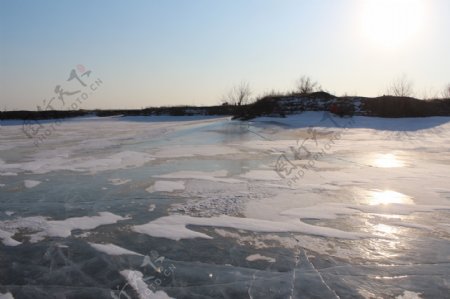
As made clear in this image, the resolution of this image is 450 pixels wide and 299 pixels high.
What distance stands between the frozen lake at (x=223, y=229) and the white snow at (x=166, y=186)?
0.05 feet

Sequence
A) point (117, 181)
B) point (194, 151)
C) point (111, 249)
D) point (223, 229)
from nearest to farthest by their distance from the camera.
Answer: point (111, 249) < point (223, 229) < point (117, 181) < point (194, 151)

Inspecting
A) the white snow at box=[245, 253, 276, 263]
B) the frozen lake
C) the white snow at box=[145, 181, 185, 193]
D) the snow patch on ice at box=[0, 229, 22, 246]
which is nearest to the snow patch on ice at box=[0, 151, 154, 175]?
the frozen lake

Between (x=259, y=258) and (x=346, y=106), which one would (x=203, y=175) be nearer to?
(x=259, y=258)

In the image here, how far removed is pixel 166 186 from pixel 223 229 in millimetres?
1909

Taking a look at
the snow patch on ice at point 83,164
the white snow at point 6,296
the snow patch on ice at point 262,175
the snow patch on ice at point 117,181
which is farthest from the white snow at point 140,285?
the snow patch on ice at point 83,164

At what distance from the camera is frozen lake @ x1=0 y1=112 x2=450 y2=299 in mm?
2574

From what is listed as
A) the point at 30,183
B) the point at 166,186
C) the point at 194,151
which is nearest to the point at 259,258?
the point at 166,186

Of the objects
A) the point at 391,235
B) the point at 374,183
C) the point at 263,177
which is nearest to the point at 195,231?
the point at 391,235

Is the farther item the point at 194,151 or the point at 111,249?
the point at 194,151

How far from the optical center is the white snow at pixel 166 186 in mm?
5160

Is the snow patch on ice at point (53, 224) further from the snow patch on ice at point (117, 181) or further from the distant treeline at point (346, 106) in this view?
the distant treeline at point (346, 106)

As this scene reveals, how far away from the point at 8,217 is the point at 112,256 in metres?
1.58

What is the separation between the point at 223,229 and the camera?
3660 mm

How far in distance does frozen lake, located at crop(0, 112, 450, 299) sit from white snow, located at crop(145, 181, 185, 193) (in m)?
0.01
